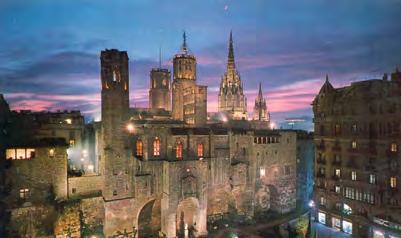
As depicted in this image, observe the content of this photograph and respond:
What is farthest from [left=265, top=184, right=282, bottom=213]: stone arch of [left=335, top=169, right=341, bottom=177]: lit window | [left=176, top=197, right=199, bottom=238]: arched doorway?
[left=176, top=197, right=199, bottom=238]: arched doorway

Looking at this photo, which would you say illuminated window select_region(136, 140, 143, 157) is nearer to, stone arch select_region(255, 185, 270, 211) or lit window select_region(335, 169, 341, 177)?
stone arch select_region(255, 185, 270, 211)

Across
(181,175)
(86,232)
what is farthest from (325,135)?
(86,232)

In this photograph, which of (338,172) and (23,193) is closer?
(23,193)

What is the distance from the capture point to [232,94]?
101062 mm

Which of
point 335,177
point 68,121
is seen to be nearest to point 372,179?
point 335,177

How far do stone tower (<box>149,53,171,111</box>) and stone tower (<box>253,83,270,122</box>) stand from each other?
45871mm

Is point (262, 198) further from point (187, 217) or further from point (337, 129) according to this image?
point (337, 129)

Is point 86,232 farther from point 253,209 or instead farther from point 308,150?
point 308,150

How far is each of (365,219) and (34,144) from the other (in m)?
48.5

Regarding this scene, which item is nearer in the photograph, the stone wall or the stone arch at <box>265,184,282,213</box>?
the stone wall

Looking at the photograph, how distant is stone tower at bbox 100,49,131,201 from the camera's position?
1544 inches

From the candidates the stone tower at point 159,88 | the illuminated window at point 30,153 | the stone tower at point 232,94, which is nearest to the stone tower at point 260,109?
the stone tower at point 232,94

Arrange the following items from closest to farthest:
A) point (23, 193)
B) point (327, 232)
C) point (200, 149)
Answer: point (23, 193)
point (327, 232)
point (200, 149)

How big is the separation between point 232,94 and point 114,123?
6640 centimetres
